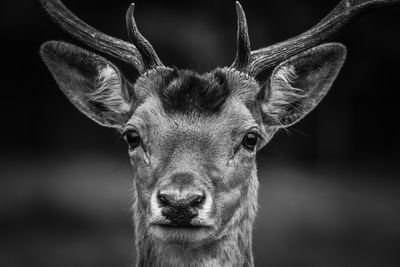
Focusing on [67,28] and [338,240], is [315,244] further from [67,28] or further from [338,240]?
[67,28]

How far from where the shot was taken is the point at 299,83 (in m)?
6.35

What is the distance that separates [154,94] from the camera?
6.12 metres

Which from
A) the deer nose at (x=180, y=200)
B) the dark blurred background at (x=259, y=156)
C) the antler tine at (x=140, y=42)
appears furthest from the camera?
the dark blurred background at (x=259, y=156)

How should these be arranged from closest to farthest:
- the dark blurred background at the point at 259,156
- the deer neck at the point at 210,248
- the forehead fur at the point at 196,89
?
the deer neck at the point at 210,248
the forehead fur at the point at 196,89
the dark blurred background at the point at 259,156

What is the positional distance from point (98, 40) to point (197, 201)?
6.37 feet

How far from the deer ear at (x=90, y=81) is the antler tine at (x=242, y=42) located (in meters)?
0.95

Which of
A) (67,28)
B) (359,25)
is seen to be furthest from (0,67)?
(67,28)

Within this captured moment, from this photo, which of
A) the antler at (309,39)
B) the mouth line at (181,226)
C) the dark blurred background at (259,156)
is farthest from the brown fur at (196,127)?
the dark blurred background at (259,156)

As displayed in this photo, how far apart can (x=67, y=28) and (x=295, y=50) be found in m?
1.91

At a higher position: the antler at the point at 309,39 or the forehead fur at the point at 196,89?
the antler at the point at 309,39

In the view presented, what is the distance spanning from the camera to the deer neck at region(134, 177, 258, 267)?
18.5 feet

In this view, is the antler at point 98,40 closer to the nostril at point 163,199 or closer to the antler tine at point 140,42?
the antler tine at point 140,42

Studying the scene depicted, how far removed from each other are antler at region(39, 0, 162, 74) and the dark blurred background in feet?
23.0

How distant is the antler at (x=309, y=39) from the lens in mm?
6285
